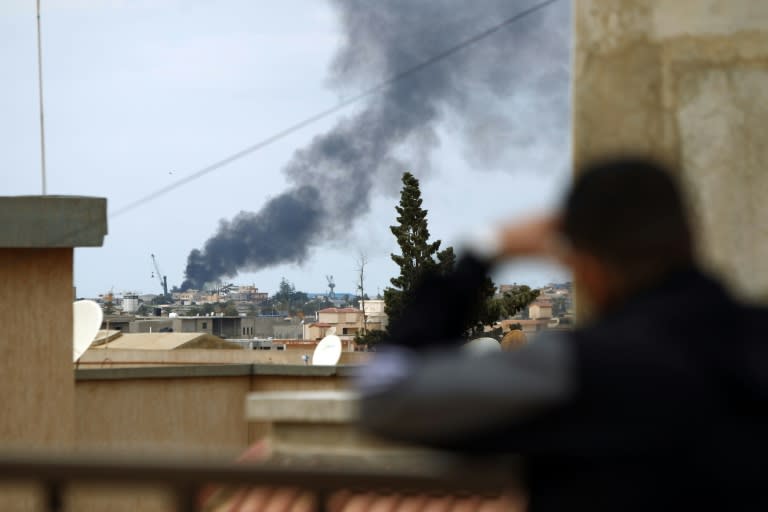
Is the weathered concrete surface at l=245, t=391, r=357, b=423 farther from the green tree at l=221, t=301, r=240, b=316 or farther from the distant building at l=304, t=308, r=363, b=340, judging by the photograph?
the green tree at l=221, t=301, r=240, b=316

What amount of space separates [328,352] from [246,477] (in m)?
20.1

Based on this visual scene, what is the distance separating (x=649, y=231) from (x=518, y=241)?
0.31 m

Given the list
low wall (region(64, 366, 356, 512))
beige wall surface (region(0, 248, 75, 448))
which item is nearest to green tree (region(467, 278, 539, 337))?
low wall (region(64, 366, 356, 512))

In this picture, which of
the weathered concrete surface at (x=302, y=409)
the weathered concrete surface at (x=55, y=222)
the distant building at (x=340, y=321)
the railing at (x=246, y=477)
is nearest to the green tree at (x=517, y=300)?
the weathered concrete surface at (x=55, y=222)

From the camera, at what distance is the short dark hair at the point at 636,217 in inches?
79.4

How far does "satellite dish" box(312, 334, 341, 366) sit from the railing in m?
19.4

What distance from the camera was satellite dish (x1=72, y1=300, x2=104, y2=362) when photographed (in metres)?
16.5

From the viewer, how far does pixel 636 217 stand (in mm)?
2021

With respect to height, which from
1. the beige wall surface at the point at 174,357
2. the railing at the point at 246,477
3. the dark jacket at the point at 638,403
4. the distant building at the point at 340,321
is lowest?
the distant building at the point at 340,321

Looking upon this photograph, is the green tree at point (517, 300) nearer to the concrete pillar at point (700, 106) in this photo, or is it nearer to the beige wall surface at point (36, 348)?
the beige wall surface at point (36, 348)

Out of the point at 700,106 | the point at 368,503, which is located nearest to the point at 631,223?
the point at 700,106

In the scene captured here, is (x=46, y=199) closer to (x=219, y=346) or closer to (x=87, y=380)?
(x=87, y=380)

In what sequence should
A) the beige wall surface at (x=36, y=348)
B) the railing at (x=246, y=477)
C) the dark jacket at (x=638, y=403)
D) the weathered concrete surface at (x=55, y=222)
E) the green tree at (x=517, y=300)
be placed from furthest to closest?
the green tree at (x=517, y=300)
the beige wall surface at (x=36, y=348)
the weathered concrete surface at (x=55, y=222)
the railing at (x=246, y=477)
the dark jacket at (x=638, y=403)

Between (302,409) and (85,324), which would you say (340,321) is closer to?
(85,324)
